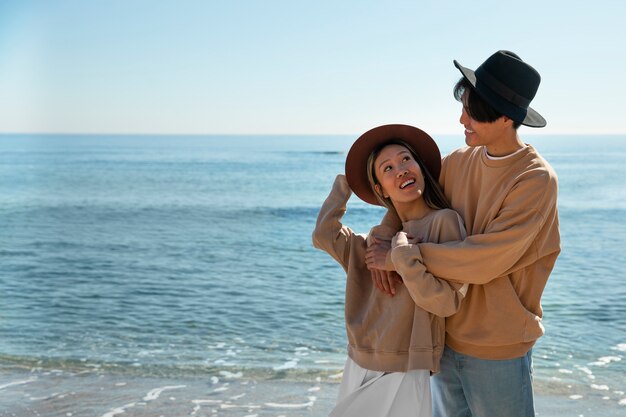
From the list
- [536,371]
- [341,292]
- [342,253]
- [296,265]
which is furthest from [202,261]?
[342,253]

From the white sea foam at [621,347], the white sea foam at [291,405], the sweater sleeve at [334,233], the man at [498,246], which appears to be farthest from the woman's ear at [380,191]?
the white sea foam at [621,347]

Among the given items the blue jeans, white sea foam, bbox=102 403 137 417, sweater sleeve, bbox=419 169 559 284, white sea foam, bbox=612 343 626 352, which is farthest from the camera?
white sea foam, bbox=612 343 626 352

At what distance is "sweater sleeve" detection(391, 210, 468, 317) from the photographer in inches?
97.9

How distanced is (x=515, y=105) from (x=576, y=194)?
83.0 ft

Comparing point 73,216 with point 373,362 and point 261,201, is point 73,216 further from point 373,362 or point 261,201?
point 373,362

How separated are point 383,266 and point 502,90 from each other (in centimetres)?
72

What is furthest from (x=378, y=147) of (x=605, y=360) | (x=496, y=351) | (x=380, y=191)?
(x=605, y=360)

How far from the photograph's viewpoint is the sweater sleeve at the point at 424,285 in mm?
2486

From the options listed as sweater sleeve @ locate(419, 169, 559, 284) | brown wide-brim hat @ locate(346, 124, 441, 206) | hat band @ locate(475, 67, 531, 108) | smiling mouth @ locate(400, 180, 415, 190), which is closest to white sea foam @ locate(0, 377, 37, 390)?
brown wide-brim hat @ locate(346, 124, 441, 206)

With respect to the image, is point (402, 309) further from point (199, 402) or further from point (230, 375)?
point (230, 375)

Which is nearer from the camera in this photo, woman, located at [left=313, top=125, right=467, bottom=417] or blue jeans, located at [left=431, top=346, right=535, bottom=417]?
woman, located at [left=313, top=125, right=467, bottom=417]

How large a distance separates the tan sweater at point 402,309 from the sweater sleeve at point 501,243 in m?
0.07

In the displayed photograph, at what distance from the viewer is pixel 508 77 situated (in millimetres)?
2559

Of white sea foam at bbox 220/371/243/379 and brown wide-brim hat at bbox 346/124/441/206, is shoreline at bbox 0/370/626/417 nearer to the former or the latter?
white sea foam at bbox 220/371/243/379
